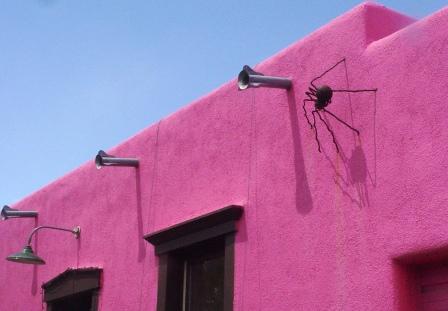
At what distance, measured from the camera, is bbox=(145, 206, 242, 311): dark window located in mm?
6641

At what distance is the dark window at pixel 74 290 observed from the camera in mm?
8695

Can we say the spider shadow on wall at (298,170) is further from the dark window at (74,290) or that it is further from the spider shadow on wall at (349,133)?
the dark window at (74,290)

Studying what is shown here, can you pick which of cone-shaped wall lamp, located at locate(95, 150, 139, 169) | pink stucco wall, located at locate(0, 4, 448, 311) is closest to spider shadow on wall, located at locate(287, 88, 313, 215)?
pink stucco wall, located at locate(0, 4, 448, 311)

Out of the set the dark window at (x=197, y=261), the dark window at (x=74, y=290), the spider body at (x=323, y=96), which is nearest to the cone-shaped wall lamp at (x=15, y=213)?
the dark window at (x=74, y=290)

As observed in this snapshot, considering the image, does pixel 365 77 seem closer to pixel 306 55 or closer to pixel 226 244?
pixel 306 55

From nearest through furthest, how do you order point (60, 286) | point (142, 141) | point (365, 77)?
point (365, 77) → point (142, 141) → point (60, 286)

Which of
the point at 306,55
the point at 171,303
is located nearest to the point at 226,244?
the point at 171,303

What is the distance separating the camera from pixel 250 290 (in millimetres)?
6230

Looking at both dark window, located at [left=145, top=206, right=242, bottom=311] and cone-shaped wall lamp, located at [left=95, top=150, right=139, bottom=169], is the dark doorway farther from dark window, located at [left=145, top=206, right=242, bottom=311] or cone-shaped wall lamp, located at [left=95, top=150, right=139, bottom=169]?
dark window, located at [left=145, top=206, right=242, bottom=311]

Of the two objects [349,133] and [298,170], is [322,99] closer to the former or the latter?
[349,133]

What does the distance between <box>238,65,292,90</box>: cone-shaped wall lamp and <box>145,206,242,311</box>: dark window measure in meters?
1.09

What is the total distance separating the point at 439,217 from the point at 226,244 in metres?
2.33

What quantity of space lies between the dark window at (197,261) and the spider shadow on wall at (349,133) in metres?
1.16

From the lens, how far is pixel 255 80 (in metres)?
6.08
